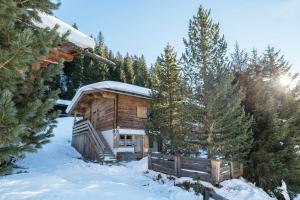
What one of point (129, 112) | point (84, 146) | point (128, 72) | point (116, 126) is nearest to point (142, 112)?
point (129, 112)

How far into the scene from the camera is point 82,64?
5728cm

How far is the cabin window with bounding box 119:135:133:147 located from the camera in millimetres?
20983

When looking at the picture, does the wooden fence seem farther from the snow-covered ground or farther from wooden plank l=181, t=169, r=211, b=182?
the snow-covered ground

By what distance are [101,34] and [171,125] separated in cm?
6758

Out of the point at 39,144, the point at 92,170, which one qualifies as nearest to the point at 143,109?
the point at 92,170

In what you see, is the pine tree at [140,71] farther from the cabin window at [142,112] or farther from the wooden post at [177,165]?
the wooden post at [177,165]

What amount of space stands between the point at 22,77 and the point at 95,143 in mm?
16471

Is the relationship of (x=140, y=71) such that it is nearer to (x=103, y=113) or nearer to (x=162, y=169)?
(x=103, y=113)

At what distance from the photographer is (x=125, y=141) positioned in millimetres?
21141

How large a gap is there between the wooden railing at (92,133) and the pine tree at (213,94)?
8.48 m

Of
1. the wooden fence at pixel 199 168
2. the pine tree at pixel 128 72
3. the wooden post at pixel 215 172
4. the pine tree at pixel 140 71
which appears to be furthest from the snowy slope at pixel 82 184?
the pine tree at pixel 128 72

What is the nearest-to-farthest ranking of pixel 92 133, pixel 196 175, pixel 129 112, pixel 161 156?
pixel 196 175 < pixel 161 156 < pixel 92 133 < pixel 129 112

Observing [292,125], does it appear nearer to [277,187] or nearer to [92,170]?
[277,187]

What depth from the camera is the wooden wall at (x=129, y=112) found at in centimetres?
2142
